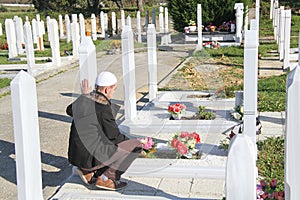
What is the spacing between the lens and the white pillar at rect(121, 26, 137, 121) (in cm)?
652

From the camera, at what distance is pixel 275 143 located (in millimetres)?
5457

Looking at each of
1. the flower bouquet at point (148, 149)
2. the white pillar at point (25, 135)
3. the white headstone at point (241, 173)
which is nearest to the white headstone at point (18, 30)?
the flower bouquet at point (148, 149)

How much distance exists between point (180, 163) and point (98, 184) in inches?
36.4

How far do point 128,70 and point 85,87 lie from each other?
205cm

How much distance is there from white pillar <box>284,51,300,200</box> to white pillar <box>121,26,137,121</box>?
4.41 m

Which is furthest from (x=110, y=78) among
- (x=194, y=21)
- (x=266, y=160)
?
(x=194, y=21)

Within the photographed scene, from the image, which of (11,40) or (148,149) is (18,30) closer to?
(11,40)

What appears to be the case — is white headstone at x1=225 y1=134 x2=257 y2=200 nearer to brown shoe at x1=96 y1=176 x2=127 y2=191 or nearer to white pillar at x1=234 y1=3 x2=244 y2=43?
brown shoe at x1=96 y1=176 x2=127 y2=191

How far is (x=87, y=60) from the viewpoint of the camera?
16.1 ft

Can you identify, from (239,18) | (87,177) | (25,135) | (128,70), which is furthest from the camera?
(239,18)

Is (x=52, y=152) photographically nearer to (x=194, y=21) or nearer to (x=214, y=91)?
(x=214, y=91)

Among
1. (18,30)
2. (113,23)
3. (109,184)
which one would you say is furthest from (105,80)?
(113,23)

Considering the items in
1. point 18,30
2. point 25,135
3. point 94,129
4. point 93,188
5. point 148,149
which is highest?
point 18,30

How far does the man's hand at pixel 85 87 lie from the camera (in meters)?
4.54
